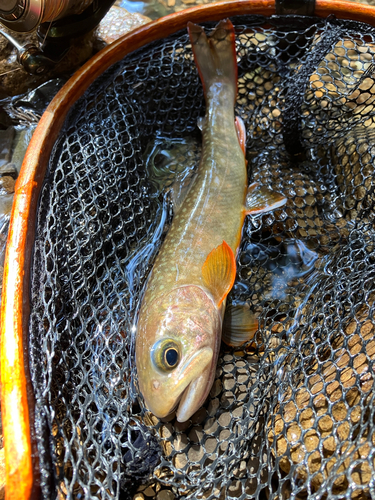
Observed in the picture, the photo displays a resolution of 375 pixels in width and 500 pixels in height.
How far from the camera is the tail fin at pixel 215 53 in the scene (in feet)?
8.70

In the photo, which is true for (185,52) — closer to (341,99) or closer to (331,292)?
(341,99)

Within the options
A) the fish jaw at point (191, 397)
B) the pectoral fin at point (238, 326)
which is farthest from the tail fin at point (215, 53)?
the fish jaw at point (191, 397)

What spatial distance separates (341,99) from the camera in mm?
2980

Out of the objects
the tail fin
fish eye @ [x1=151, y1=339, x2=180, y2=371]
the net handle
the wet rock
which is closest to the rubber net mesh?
the net handle

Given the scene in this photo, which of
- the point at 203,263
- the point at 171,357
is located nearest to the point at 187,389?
the point at 171,357

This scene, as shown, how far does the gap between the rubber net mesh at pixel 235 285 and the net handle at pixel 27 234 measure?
7cm

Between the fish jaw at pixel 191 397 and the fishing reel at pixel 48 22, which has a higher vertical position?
the fishing reel at pixel 48 22

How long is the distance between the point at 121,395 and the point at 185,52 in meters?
2.75

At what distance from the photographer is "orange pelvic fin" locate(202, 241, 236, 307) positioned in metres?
2.15

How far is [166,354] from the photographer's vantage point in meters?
1.83

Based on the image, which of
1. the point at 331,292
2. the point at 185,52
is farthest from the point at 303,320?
the point at 185,52

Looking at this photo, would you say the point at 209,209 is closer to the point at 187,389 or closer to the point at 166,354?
the point at 166,354

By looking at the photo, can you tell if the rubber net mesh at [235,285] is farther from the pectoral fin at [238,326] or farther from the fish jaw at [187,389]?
the fish jaw at [187,389]

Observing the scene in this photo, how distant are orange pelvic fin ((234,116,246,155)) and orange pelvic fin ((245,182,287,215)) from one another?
0.36 meters
